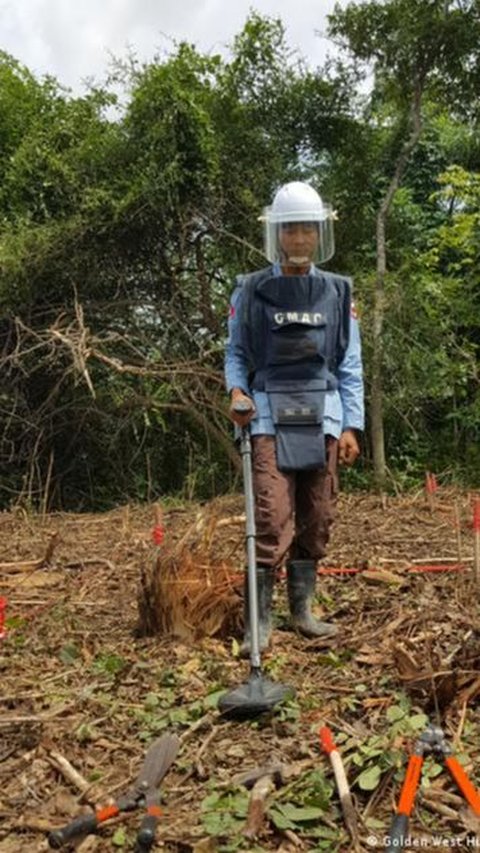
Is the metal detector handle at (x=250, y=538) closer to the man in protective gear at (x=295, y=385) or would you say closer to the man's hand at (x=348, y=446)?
the man in protective gear at (x=295, y=385)

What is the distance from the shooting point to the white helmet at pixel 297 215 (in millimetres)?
3641

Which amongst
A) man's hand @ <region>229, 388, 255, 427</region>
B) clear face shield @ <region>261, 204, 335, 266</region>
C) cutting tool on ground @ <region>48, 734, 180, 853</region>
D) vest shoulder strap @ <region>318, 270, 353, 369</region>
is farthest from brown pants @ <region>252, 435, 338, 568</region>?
cutting tool on ground @ <region>48, 734, 180, 853</region>

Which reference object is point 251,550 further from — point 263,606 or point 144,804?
point 144,804

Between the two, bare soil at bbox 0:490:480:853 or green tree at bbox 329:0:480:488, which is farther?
green tree at bbox 329:0:480:488

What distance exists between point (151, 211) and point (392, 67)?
12.4 feet

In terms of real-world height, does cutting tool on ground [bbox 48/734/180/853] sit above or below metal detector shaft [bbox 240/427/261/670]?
below

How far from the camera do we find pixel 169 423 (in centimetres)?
1044

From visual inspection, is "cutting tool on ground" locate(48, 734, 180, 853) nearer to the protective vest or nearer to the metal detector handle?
the metal detector handle

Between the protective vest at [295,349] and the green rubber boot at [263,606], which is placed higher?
the protective vest at [295,349]

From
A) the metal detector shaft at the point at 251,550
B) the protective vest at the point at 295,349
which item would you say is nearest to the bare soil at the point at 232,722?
the metal detector shaft at the point at 251,550

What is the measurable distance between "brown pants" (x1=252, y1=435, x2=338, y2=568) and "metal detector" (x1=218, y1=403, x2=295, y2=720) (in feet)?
0.60

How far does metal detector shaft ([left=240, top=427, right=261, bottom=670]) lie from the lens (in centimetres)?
315

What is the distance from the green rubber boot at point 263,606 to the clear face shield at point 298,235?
1346 mm

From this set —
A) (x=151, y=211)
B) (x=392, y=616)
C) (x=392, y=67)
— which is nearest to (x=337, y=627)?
(x=392, y=616)
